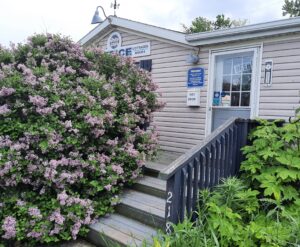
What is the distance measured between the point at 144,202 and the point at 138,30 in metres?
4.25

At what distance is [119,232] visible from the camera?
9.91 ft

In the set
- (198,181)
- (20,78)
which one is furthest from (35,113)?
(198,181)

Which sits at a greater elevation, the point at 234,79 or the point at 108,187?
the point at 234,79

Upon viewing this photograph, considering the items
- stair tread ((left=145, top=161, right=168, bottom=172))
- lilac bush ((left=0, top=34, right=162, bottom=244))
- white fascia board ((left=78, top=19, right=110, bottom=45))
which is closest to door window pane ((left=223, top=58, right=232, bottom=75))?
lilac bush ((left=0, top=34, right=162, bottom=244))

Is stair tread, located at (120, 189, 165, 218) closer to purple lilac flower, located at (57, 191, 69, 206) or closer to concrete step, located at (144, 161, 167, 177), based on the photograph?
concrete step, located at (144, 161, 167, 177)

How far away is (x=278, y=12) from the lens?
945 inches

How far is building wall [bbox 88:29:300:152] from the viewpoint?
4.41 meters

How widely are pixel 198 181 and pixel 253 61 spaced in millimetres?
2862

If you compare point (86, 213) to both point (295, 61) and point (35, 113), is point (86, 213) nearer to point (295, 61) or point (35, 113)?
point (35, 113)

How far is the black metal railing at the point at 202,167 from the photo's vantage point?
2.52 meters

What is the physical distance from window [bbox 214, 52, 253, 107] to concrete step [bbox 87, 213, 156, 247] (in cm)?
293

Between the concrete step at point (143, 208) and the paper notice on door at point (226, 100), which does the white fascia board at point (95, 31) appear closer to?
the paper notice on door at point (226, 100)

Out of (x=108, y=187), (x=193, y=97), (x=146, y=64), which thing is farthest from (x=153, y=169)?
(x=146, y=64)

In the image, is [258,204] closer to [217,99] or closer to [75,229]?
[75,229]
